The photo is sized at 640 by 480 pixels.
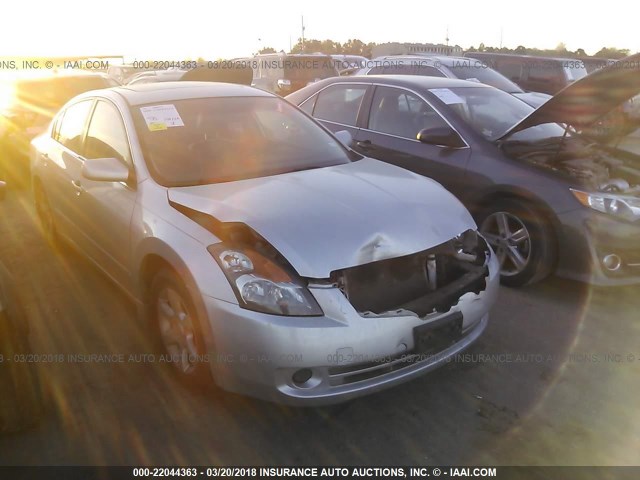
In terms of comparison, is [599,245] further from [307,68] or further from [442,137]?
[307,68]

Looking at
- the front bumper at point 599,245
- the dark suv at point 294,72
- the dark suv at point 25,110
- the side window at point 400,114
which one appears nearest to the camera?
the front bumper at point 599,245

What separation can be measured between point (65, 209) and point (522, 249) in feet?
12.2

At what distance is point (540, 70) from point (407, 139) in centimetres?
860

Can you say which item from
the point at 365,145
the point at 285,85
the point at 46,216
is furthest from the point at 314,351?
the point at 285,85

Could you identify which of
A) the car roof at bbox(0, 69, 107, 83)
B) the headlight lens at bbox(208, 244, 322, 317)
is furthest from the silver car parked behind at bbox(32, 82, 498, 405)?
the car roof at bbox(0, 69, 107, 83)

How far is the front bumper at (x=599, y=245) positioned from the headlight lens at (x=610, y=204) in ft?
0.17

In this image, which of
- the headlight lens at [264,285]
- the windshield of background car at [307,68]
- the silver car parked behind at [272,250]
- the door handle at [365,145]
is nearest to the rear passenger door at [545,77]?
the windshield of background car at [307,68]

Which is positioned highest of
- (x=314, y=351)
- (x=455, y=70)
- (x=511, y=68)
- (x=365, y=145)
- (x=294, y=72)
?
(x=294, y=72)

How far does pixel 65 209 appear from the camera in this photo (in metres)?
4.36

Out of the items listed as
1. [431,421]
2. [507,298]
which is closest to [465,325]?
[431,421]

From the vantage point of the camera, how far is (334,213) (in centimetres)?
281

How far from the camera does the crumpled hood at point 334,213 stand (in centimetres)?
259

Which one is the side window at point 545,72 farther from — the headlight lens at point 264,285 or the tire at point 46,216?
the headlight lens at point 264,285

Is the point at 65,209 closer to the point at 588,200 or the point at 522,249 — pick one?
the point at 522,249
